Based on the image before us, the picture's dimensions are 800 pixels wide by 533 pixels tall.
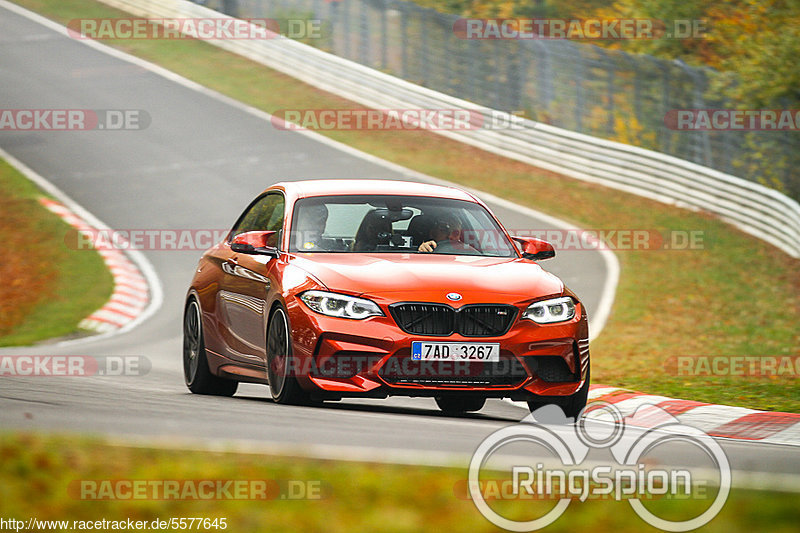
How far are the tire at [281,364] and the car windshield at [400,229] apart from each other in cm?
68

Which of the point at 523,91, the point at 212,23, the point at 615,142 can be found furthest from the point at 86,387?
the point at 212,23

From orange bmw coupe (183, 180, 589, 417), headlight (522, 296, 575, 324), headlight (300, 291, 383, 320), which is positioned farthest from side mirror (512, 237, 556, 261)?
headlight (300, 291, 383, 320)

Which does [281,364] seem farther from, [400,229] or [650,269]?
[650,269]

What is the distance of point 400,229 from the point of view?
949 cm

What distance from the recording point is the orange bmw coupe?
8148 millimetres

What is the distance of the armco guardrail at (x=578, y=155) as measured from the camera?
23781mm

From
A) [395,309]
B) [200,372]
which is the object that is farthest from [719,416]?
[200,372]

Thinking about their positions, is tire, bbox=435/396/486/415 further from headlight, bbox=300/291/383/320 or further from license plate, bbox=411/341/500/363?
headlight, bbox=300/291/383/320

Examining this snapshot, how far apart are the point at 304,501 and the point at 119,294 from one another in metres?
13.6

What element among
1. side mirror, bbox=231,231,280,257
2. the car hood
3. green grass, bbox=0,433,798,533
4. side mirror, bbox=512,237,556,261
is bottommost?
side mirror, bbox=231,231,280,257

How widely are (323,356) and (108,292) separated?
10246mm

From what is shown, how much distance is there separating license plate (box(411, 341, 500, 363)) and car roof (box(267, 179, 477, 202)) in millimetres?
1907

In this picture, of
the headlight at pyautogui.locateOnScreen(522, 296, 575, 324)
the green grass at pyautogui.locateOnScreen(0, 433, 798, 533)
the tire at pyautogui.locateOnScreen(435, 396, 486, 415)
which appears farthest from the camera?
the tire at pyautogui.locateOnScreen(435, 396, 486, 415)

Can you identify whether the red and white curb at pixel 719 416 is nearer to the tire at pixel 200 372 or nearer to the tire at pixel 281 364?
the tire at pixel 281 364
